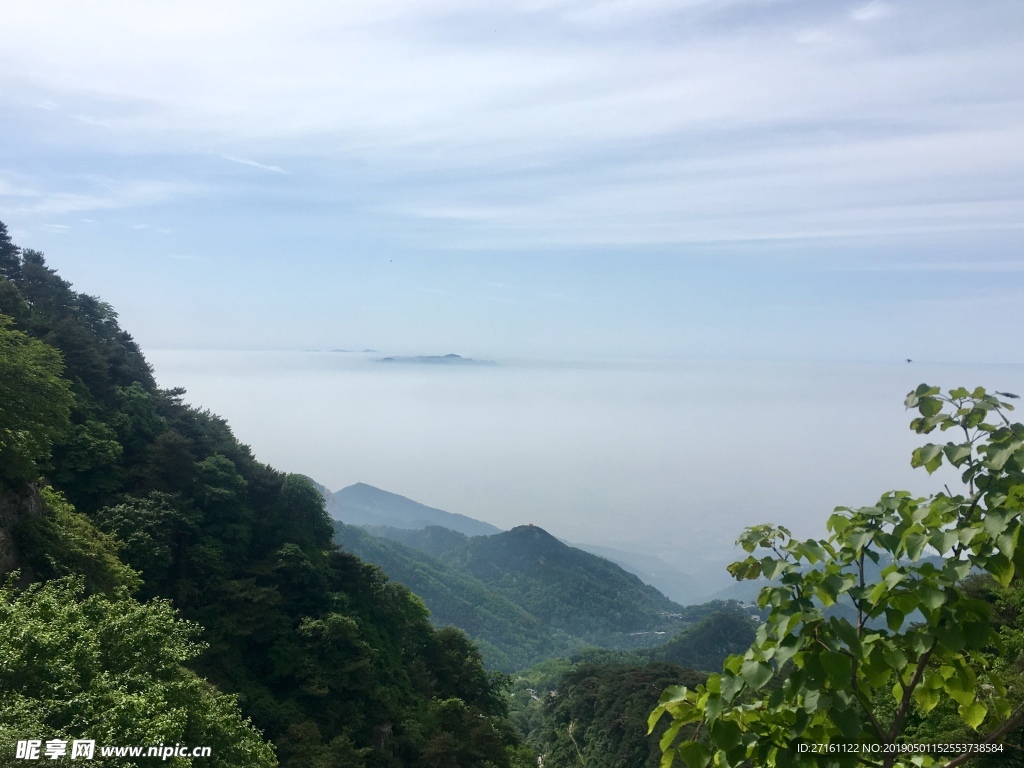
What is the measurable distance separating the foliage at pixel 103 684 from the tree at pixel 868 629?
24.0 feet

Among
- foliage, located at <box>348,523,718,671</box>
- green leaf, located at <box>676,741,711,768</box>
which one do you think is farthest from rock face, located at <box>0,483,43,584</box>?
foliage, located at <box>348,523,718,671</box>

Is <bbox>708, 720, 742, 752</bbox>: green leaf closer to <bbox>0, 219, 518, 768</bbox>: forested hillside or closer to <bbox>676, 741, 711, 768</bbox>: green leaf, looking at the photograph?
<bbox>676, 741, 711, 768</bbox>: green leaf

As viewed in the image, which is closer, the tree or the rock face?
the tree

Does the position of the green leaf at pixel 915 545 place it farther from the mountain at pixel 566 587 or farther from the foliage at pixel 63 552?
the mountain at pixel 566 587

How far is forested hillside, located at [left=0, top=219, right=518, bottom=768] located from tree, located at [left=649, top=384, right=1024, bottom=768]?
7316 mm

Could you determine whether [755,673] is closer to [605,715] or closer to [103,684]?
[103,684]

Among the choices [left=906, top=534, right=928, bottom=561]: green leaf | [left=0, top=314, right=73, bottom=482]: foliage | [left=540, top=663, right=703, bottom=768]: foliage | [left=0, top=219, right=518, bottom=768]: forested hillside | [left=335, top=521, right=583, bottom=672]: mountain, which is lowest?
[left=335, top=521, right=583, bottom=672]: mountain

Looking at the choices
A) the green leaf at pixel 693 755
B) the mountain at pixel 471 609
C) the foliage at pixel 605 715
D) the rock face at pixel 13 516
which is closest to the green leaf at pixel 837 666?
the green leaf at pixel 693 755

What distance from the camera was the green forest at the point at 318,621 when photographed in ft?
6.96

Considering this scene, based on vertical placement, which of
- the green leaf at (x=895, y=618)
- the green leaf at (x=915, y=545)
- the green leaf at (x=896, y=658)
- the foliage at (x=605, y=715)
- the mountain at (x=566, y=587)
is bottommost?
the mountain at (x=566, y=587)

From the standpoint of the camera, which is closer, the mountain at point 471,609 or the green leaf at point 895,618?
the green leaf at point 895,618

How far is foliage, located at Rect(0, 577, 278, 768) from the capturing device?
7477 mm

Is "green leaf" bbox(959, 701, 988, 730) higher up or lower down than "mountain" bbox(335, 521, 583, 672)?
higher up

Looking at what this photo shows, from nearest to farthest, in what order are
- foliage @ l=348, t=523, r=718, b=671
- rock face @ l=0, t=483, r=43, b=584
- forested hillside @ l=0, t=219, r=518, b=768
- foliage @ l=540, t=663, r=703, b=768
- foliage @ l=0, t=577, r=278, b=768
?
foliage @ l=0, t=577, r=278, b=768 → forested hillside @ l=0, t=219, r=518, b=768 → rock face @ l=0, t=483, r=43, b=584 → foliage @ l=540, t=663, r=703, b=768 → foliage @ l=348, t=523, r=718, b=671
